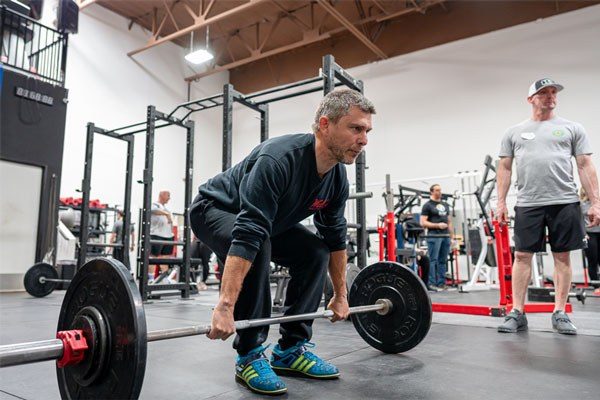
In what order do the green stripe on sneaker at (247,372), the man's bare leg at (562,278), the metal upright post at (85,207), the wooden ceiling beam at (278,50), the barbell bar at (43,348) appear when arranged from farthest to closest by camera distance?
the wooden ceiling beam at (278,50) → the metal upright post at (85,207) → the man's bare leg at (562,278) → the green stripe on sneaker at (247,372) → the barbell bar at (43,348)

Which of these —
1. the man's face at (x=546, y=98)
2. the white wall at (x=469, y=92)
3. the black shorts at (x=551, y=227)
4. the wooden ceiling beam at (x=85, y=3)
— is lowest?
the black shorts at (x=551, y=227)

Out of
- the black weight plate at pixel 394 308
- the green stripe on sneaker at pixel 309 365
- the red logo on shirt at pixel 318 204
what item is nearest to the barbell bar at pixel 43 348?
the green stripe on sneaker at pixel 309 365

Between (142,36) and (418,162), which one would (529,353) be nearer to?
→ (418,162)

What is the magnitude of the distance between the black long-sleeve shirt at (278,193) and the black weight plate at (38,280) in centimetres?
381

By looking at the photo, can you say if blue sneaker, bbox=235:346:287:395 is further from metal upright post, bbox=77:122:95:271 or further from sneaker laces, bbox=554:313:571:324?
metal upright post, bbox=77:122:95:271

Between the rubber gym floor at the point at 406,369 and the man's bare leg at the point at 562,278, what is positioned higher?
the man's bare leg at the point at 562,278

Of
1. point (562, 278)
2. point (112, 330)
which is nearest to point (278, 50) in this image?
point (562, 278)

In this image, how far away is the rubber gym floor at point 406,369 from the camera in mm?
1246

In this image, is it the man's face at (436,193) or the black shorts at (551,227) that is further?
the man's face at (436,193)

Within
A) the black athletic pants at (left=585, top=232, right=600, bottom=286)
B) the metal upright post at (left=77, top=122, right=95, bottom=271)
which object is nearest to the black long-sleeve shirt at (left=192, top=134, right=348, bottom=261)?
the metal upright post at (left=77, top=122, right=95, bottom=271)

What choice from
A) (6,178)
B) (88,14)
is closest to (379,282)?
(6,178)

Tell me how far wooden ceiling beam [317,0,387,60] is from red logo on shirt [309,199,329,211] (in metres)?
6.65

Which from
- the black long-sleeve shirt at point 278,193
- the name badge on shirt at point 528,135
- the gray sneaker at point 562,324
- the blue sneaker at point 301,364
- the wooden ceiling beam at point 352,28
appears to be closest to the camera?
the black long-sleeve shirt at point 278,193

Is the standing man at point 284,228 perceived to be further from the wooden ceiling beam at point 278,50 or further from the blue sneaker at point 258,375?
the wooden ceiling beam at point 278,50
